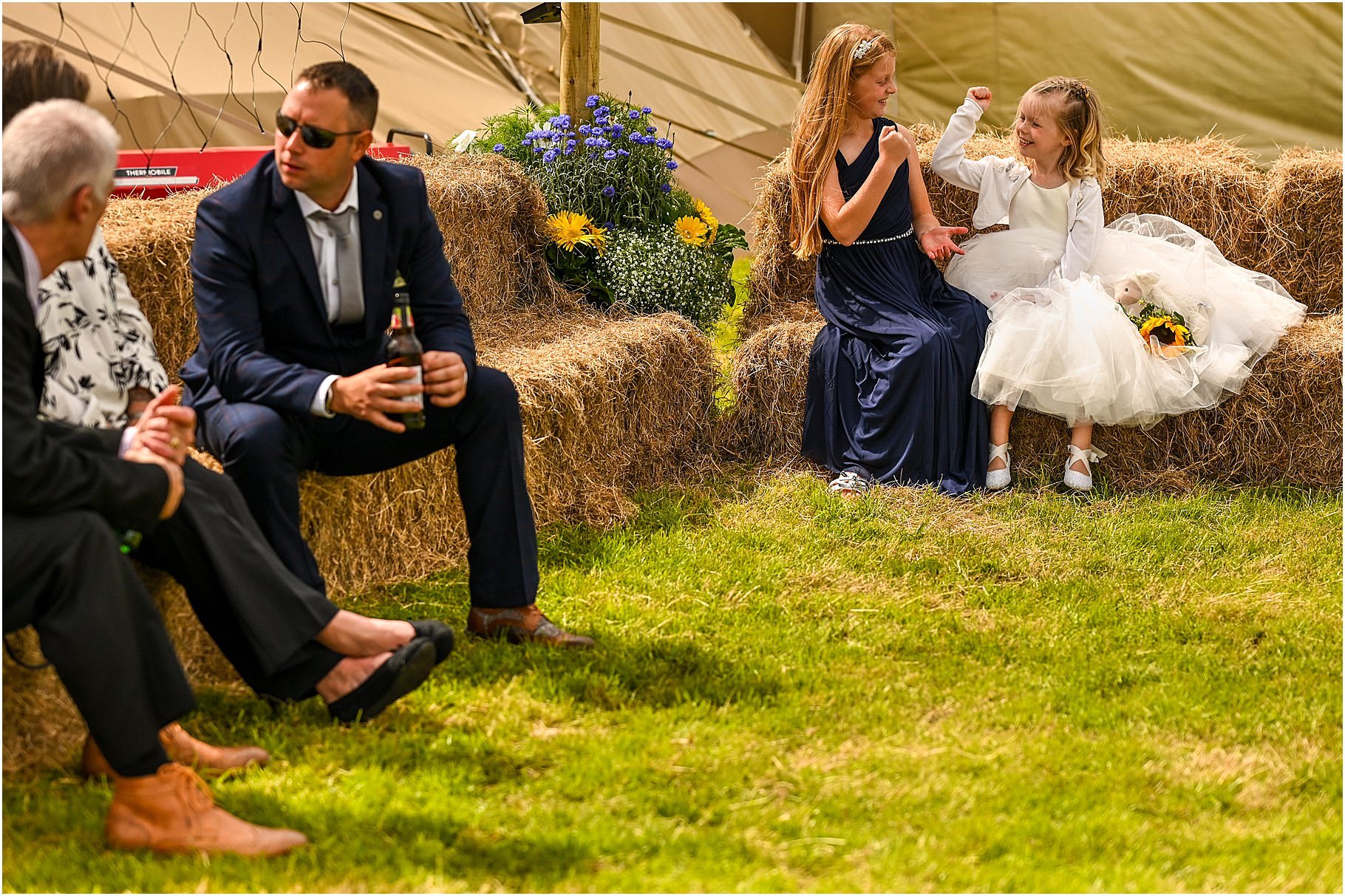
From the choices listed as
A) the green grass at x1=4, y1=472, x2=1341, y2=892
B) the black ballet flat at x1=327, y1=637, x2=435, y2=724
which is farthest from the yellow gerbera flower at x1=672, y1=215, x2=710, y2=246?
the black ballet flat at x1=327, y1=637, x2=435, y2=724

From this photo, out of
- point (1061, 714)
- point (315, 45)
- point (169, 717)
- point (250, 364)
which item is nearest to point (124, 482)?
point (169, 717)

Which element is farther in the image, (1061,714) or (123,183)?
(123,183)

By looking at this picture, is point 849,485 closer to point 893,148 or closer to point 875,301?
point 875,301

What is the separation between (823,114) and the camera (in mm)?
4680

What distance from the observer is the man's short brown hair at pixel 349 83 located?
9.92 ft

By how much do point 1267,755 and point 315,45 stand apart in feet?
20.7

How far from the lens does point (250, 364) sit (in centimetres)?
305

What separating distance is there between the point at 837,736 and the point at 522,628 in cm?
85

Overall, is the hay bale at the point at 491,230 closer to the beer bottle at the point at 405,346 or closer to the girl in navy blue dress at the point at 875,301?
the girl in navy blue dress at the point at 875,301

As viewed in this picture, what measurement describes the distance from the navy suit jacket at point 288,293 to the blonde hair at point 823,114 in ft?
5.83

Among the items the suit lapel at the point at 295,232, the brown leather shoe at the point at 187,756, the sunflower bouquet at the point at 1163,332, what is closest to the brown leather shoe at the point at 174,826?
the brown leather shoe at the point at 187,756

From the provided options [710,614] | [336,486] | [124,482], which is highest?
[124,482]

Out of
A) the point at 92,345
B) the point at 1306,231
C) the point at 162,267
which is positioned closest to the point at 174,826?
the point at 92,345

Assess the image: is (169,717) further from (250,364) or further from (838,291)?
(838,291)
